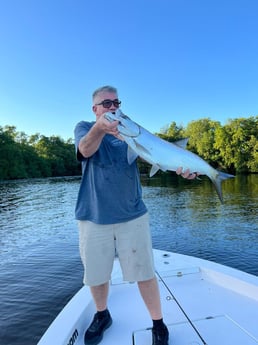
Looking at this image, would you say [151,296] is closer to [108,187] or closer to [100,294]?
[100,294]

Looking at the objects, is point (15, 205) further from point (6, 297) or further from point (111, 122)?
point (111, 122)

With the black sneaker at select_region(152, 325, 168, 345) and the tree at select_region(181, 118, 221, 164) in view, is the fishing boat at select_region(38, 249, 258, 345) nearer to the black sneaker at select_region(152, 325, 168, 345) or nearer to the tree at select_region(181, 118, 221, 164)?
the black sneaker at select_region(152, 325, 168, 345)

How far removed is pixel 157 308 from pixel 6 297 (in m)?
4.94

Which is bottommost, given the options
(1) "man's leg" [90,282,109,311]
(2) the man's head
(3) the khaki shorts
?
(1) "man's leg" [90,282,109,311]

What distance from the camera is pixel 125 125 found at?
2.15m

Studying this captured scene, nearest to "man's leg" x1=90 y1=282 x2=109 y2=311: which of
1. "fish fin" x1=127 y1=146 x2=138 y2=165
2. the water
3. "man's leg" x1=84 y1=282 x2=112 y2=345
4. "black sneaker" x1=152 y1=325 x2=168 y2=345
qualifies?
"man's leg" x1=84 y1=282 x2=112 y2=345

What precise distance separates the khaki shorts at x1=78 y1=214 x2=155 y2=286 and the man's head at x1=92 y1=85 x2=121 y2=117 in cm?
97

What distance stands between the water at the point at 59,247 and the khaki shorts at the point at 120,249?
316 cm

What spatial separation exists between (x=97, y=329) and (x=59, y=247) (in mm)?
7410

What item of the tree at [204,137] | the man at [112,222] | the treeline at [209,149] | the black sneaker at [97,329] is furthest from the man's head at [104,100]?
the tree at [204,137]

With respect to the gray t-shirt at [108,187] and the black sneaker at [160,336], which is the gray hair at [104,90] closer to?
the gray t-shirt at [108,187]

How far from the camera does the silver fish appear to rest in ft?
7.10

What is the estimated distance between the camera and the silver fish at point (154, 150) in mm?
2164

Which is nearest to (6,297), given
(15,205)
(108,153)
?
(108,153)
